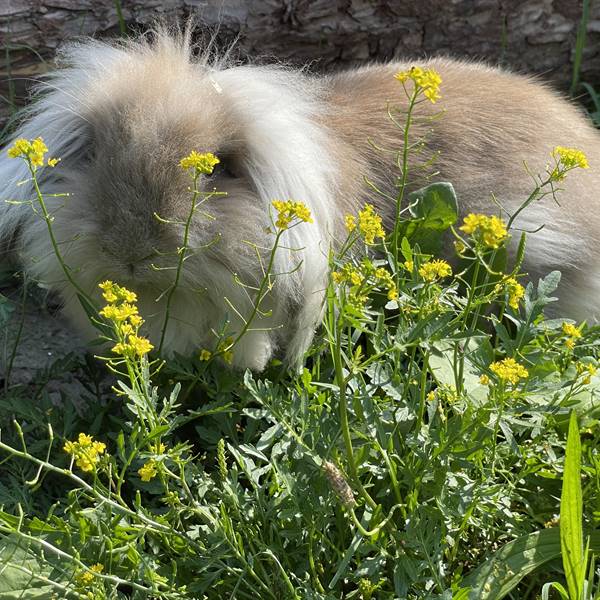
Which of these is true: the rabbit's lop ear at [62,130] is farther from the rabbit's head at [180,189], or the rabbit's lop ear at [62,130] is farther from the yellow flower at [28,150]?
the yellow flower at [28,150]

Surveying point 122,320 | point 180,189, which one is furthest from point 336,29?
point 122,320

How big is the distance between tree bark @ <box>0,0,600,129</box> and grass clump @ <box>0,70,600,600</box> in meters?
2.22

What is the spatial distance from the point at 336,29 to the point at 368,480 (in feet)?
9.31

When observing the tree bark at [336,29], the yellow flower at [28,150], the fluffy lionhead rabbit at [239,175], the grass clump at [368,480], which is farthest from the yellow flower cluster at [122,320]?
the tree bark at [336,29]

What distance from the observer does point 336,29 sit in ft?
15.5

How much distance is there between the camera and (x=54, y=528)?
2.38 meters

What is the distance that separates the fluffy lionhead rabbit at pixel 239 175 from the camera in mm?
2938

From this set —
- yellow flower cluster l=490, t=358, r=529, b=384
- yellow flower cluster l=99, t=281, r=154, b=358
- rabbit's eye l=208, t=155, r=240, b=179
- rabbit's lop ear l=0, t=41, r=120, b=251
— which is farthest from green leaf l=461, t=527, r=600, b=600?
rabbit's lop ear l=0, t=41, r=120, b=251

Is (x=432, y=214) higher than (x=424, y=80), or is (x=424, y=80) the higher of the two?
(x=424, y=80)

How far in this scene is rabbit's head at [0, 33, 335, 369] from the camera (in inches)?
114

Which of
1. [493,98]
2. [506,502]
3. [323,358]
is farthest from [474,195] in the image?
[506,502]

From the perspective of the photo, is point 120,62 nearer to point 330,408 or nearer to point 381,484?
point 330,408

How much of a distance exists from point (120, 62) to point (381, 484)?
1740 millimetres

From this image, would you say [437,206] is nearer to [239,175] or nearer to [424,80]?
[239,175]
